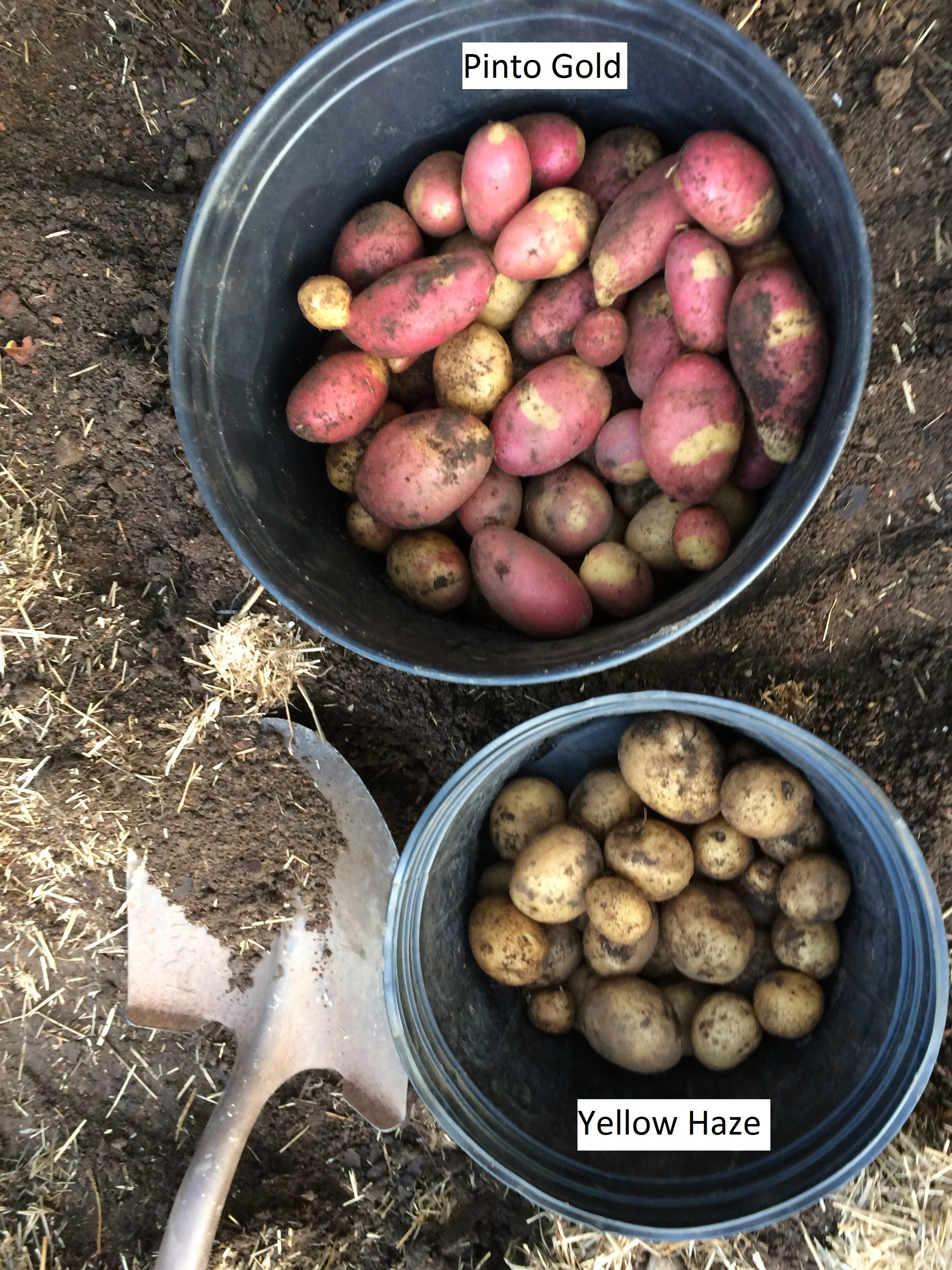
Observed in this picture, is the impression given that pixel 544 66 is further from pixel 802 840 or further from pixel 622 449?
pixel 802 840

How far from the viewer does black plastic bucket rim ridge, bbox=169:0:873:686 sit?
93 cm

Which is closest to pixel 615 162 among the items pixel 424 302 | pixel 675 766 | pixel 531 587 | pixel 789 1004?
pixel 424 302

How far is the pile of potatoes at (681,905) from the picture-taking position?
1.19 meters

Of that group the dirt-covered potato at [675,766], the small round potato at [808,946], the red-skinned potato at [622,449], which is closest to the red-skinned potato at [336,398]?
the red-skinned potato at [622,449]

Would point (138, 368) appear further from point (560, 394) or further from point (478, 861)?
point (478, 861)

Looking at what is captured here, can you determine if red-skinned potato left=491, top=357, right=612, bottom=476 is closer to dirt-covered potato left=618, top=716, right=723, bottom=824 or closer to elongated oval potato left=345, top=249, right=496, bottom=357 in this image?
elongated oval potato left=345, top=249, right=496, bottom=357

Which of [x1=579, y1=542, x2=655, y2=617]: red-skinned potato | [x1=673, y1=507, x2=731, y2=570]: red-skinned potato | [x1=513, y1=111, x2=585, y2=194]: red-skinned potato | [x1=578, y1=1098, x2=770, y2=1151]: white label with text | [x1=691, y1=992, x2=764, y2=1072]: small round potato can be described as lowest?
[x1=578, y1=1098, x2=770, y2=1151]: white label with text

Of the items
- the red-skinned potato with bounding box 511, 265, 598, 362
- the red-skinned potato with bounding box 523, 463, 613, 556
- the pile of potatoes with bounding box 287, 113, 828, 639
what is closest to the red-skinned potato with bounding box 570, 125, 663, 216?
the pile of potatoes with bounding box 287, 113, 828, 639

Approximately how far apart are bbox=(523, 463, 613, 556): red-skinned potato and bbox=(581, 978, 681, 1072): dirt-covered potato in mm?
621

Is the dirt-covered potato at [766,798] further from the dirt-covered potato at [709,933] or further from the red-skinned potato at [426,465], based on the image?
the red-skinned potato at [426,465]

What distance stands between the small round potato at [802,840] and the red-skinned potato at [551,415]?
61 centimetres

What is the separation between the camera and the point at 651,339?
1.16m

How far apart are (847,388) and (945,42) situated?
2.78 ft

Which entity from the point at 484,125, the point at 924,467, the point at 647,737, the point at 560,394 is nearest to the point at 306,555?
the point at 560,394
